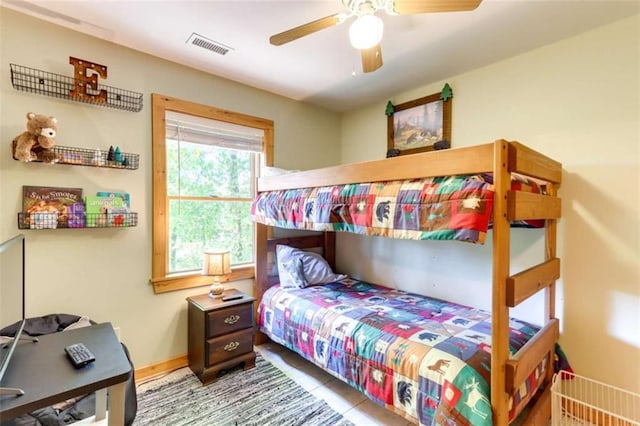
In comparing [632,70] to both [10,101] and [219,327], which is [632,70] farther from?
[10,101]

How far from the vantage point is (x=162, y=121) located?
247cm

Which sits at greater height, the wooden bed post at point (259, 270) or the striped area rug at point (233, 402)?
the wooden bed post at point (259, 270)

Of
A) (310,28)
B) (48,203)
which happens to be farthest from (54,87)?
(310,28)

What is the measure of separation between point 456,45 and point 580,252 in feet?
5.54

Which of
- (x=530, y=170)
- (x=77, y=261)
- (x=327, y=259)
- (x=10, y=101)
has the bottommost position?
(x=327, y=259)

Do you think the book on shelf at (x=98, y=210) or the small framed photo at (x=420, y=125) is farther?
the small framed photo at (x=420, y=125)

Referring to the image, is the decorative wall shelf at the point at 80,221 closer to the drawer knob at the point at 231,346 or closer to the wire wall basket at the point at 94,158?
the wire wall basket at the point at 94,158

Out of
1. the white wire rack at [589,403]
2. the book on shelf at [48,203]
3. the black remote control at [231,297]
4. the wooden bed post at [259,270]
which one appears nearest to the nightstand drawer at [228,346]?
the black remote control at [231,297]

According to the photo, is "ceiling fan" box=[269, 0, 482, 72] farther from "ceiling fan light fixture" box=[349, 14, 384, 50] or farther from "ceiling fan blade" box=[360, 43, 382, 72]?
"ceiling fan blade" box=[360, 43, 382, 72]

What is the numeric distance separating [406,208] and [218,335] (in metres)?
1.78

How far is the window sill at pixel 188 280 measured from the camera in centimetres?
247

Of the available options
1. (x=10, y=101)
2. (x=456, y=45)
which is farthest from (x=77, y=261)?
(x=456, y=45)

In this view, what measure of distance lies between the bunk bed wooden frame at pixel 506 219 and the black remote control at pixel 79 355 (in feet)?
5.21

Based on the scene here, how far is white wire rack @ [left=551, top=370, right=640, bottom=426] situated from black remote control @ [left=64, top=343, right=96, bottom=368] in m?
2.40
